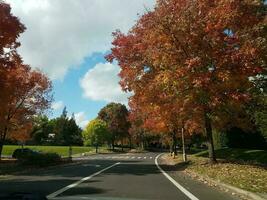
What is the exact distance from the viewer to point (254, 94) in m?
30.4

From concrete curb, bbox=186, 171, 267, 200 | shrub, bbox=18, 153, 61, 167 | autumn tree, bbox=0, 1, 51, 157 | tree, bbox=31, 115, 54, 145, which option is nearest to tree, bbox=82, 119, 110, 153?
tree, bbox=31, 115, 54, 145

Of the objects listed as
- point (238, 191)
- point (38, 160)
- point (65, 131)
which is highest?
point (65, 131)

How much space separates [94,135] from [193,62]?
84211 millimetres

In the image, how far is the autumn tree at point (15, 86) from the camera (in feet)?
90.4

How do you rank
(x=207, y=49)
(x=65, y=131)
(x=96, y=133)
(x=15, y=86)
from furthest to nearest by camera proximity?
(x=65, y=131) → (x=96, y=133) → (x=15, y=86) → (x=207, y=49)

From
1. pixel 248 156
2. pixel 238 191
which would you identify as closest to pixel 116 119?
pixel 248 156

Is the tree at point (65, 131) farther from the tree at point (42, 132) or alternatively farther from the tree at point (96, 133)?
the tree at point (96, 133)

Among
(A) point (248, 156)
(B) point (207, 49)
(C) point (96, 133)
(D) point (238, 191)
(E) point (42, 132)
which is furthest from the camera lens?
(E) point (42, 132)

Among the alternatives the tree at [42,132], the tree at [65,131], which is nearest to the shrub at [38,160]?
the tree at [65,131]

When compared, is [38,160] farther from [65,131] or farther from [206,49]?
[65,131]

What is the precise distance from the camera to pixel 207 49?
25.6m

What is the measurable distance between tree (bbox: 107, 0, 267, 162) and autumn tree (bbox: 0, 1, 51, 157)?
24.2ft

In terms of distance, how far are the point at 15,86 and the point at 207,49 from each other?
14.5 metres

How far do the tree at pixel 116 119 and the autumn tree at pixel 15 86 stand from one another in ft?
223
